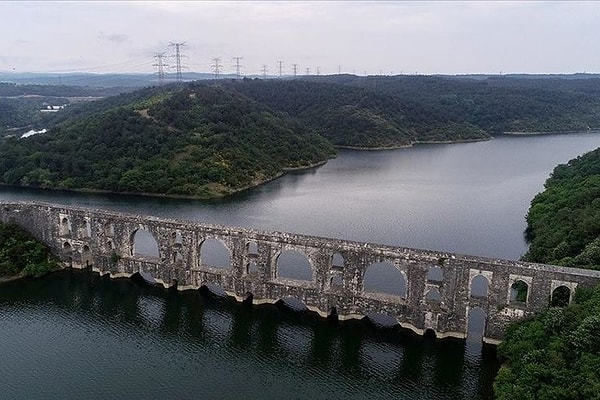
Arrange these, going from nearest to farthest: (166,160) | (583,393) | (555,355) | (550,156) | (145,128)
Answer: (583,393)
(555,355)
(166,160)
(145,128)
(550,156)

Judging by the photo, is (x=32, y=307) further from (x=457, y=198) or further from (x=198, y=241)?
(x=457, y=198)

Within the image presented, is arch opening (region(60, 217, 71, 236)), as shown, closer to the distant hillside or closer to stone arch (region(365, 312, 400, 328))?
stone arch (region(365, 312, 400, 328))

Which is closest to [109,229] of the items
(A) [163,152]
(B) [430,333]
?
(B) [430,333]

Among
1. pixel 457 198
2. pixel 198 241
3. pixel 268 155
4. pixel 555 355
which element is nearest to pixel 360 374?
pixel 555 355

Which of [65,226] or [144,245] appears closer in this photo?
[65,226]

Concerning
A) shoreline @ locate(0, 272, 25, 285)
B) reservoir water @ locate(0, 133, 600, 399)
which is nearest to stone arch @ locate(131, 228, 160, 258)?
reservoir water @ locate(0, 133, 600, 399)

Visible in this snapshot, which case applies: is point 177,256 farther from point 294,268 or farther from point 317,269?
point 317,269

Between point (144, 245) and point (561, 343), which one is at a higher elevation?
point (561, 343)
